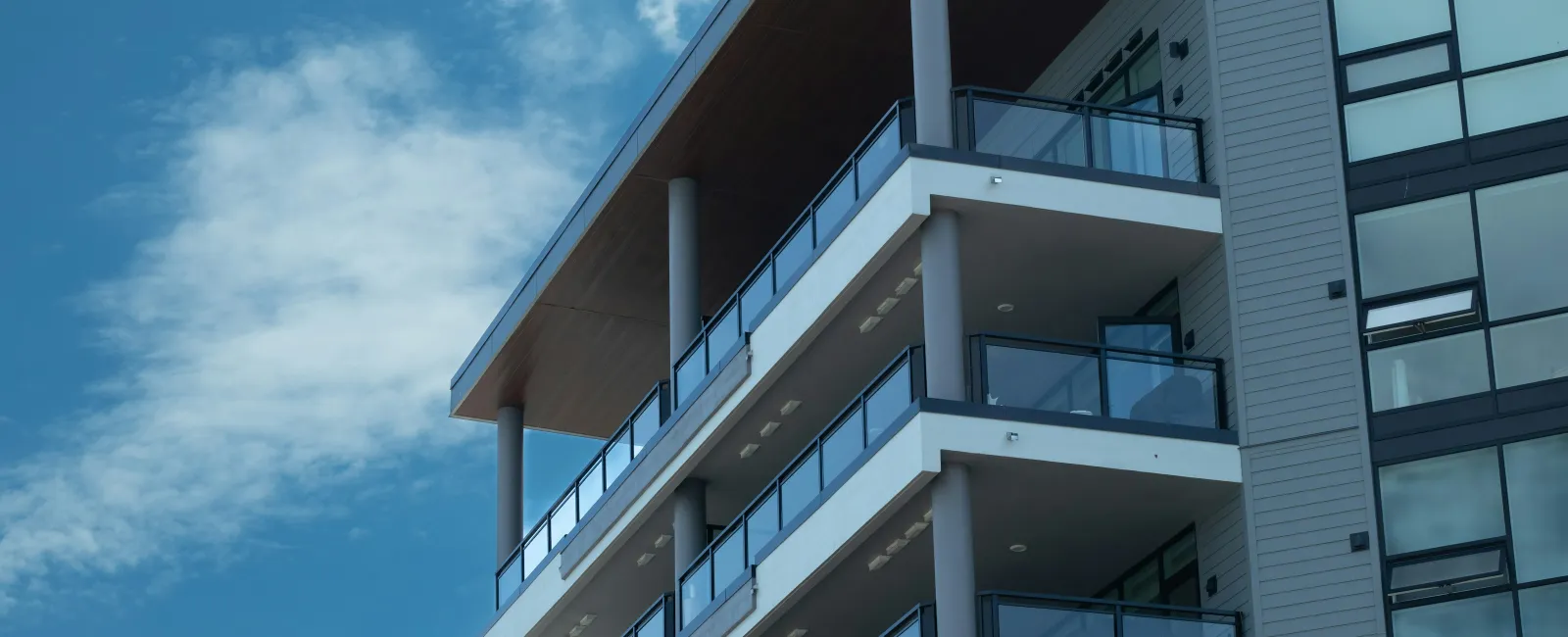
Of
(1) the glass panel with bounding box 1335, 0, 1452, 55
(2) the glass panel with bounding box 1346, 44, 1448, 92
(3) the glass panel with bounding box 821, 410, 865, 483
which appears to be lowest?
(3) the glass panel with bounding box 821, 410, 865, 483

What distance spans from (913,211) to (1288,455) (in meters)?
5.02

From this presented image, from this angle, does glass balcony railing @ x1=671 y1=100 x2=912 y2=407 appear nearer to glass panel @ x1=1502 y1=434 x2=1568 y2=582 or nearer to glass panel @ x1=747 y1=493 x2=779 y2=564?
glass panel @ x1=747 y1=493 x2=779 y2=564

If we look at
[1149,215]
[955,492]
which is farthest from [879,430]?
[1149,215]

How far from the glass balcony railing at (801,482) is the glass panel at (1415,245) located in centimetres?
519

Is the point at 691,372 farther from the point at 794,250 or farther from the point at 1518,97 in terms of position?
the point at 1518,97

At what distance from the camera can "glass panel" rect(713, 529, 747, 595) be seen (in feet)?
104

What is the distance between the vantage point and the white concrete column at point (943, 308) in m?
27.0

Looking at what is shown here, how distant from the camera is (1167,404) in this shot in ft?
90.2

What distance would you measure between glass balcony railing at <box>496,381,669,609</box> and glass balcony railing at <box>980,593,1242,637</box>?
10.6 m

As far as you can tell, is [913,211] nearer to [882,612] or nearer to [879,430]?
[879,430]

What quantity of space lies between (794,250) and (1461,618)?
→ 1049cm

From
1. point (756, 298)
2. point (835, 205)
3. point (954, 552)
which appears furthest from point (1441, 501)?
point (756, 298)

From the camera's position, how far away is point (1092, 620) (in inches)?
1033

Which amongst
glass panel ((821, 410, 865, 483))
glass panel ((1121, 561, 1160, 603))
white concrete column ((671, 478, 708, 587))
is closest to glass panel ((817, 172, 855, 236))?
glass panel ((821, 410, 865, 483))
